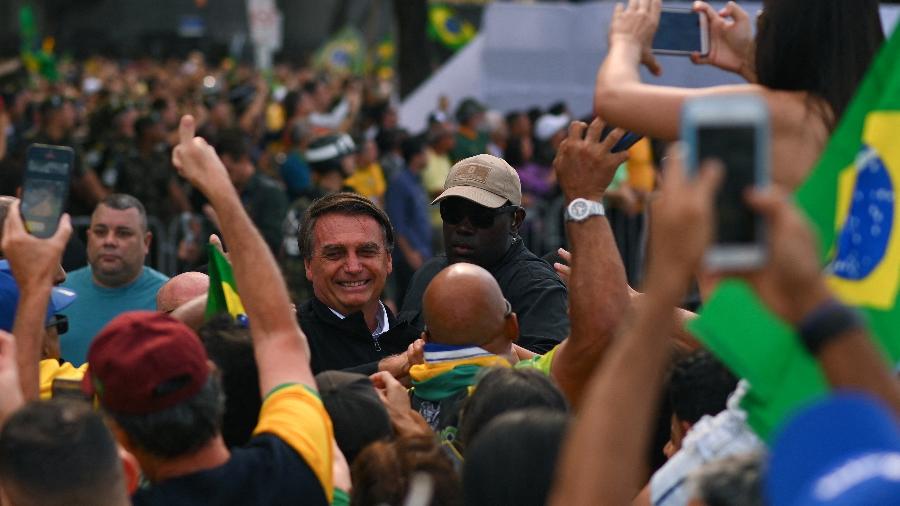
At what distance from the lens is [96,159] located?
14.9m

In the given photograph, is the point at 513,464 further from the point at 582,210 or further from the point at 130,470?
the point at 582,210

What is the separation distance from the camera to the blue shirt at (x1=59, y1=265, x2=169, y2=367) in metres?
7.14

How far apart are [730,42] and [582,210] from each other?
59 centimetres

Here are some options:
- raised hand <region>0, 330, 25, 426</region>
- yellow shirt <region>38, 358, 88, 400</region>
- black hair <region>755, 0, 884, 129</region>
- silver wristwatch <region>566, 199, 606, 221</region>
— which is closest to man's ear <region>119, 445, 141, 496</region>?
raised hand <region>0, 330, 25, 426</region>

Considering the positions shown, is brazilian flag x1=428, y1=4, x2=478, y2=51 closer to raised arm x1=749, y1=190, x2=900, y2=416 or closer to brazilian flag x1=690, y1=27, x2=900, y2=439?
brazilian flag x1=690, y1=27, x2=900, y2=439

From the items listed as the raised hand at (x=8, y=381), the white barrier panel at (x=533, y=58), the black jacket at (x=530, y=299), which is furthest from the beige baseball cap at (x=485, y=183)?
the white barrier panel at (x=533, y=58)

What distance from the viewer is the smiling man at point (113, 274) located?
7488 mm

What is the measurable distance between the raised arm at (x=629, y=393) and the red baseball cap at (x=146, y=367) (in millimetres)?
1012

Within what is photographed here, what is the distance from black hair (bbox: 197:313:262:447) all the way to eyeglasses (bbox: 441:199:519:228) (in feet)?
8.35

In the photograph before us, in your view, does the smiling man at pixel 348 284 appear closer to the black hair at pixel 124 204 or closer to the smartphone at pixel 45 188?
the smartphone at pixel 45 188

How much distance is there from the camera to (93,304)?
757 cm

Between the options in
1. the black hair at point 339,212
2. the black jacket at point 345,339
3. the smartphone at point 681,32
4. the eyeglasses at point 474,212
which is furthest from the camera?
the eyeglasses at point 474,212

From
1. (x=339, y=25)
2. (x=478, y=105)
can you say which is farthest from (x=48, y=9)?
(x=478, y=105)

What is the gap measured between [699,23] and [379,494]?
1.51 meters
